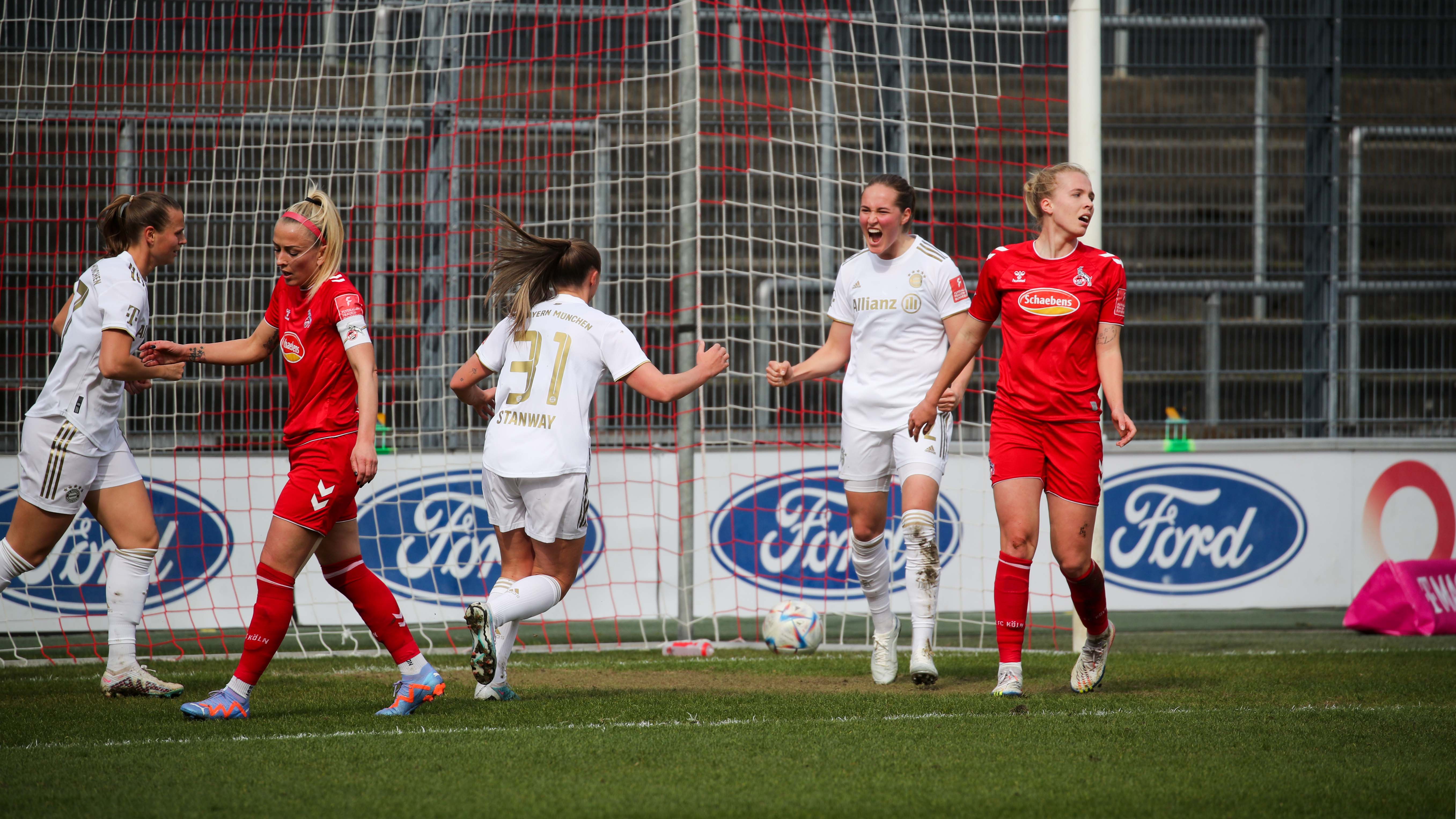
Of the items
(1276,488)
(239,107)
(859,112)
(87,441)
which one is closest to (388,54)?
(239,107)

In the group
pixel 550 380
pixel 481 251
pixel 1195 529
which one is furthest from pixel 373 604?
pixel 1195 529

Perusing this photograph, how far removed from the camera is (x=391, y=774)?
3.57m

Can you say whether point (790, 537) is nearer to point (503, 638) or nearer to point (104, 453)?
point (503, 638)

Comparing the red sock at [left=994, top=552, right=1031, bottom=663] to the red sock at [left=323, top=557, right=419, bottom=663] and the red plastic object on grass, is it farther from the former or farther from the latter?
the red plastic object on grass

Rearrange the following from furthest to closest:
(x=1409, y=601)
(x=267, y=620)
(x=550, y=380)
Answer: (x=1409, y=601) → (x=550, y=380) → (x=267, y=620)

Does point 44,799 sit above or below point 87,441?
below

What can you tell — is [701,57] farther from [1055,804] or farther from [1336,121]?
[1055,804]

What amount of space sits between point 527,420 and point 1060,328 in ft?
6.63

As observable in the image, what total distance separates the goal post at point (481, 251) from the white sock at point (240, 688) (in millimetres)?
2614

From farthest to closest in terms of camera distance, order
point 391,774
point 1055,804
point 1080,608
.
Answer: point 1080,608 → point 391,774 → point 1055,804

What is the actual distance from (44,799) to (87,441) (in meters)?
2.22

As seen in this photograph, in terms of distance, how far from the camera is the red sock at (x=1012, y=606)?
193 inches

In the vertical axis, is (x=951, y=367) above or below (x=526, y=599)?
above

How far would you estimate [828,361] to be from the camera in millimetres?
5699
